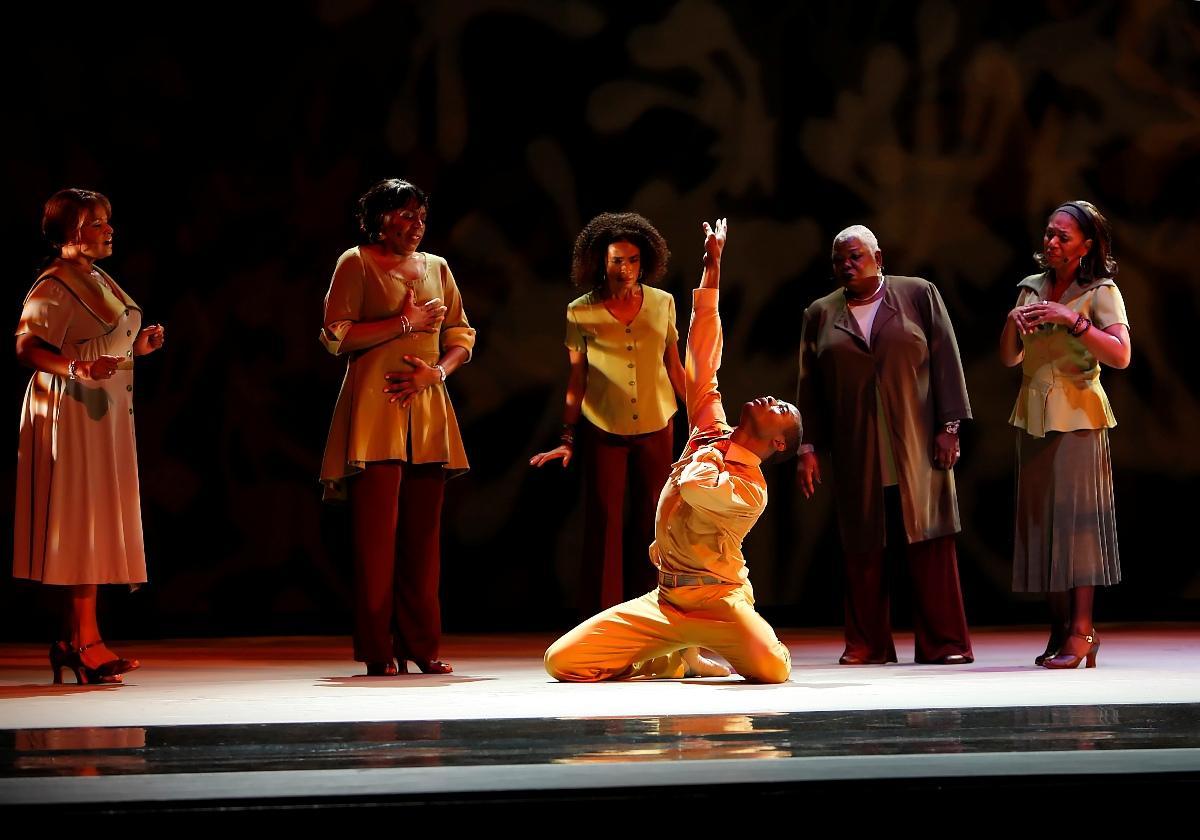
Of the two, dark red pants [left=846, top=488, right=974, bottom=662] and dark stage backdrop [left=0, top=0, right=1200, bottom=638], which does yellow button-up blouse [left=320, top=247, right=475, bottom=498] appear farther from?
dark stage backdrop [left=0, top=0, right=1200, bottom=638]

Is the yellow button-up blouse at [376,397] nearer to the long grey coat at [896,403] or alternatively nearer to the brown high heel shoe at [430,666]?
the brown high heel shoe at [430,666]

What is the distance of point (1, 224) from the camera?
6.61 m

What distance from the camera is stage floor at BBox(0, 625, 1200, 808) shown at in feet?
8.38

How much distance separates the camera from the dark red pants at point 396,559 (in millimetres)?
4973

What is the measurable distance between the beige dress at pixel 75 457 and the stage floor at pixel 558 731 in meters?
0.37

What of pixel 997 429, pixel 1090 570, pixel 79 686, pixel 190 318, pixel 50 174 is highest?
pixel 50 174

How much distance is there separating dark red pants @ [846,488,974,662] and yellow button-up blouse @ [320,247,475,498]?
1.37 m

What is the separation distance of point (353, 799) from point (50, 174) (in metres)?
4.84

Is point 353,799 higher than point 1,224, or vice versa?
point 1,224

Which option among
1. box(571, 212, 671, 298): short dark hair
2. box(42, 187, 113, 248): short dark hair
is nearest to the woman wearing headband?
box(571, 212, 671, 298): short dark hair

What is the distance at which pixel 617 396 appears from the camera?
5383 mm

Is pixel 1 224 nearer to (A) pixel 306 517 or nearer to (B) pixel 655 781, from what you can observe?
(A) pixel 306 517

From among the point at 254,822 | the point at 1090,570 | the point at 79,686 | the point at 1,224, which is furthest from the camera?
the point at 1,224

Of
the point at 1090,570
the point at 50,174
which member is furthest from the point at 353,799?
the point at 50,174
